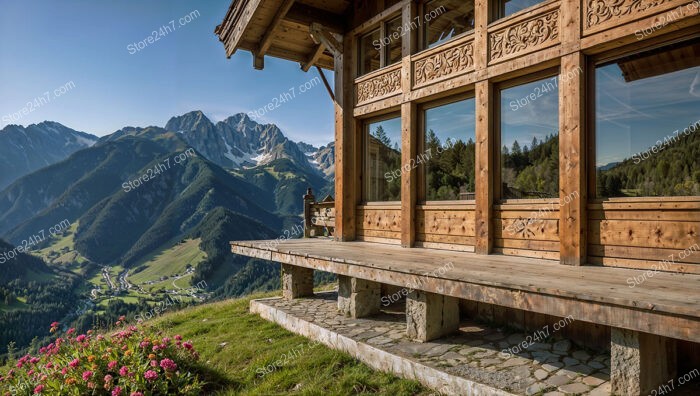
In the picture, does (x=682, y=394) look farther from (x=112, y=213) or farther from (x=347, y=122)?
(x=112, y=213)

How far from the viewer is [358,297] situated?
727 cm

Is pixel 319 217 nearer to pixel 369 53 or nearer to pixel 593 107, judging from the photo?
pixel 369 53

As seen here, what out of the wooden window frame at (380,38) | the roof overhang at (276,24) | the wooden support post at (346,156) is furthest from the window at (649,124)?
the roof overhang at (276,24)

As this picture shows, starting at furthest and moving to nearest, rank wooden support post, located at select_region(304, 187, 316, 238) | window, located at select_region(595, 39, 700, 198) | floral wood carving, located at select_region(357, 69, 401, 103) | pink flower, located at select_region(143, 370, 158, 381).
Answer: wooden support post, located at select_region(304, 187, 316, 238), floral wood carving, located at select_region(357, 69, 401, 103), window, located at select_region(595, 39, 700, 198), pink flower, located at select_region(143, 370, 158, 381)

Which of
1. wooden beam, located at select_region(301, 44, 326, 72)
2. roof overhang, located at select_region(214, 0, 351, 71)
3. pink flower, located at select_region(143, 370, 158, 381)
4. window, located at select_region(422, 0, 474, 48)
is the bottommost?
pink flower, located at select_region(143, 370, 158, 381)

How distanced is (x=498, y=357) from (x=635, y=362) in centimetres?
163

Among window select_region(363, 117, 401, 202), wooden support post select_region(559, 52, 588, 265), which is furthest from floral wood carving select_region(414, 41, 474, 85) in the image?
wooden support post select_region(559, 52, 588, 265)

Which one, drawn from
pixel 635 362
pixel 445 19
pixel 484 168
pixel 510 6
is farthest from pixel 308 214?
pixel 635 362

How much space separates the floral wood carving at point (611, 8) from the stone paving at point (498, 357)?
423 cm

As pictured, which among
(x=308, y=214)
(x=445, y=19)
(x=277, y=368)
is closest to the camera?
(x=277, y=368)

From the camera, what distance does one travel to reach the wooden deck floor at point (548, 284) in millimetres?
3363

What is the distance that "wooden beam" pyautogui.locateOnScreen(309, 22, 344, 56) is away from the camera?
9.72m

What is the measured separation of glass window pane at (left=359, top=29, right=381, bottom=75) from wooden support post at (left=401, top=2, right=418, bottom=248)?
1110 mm

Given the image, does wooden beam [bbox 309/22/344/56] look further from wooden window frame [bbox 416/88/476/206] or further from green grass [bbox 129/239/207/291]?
green grass [bbox 129/239/207/291]
